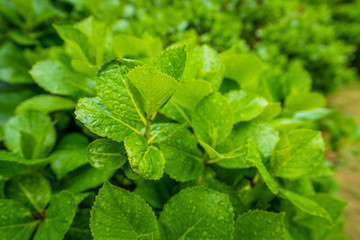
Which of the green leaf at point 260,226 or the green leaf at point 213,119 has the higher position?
the green leaf at point 213,119

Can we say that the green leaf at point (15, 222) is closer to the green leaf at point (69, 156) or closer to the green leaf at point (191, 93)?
the green leaf at point (69, 156)

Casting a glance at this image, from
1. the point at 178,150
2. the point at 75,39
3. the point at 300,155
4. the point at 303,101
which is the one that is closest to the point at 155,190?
the point at 178,150

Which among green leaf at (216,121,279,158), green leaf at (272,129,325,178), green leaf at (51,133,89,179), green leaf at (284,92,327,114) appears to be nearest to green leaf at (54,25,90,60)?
green leaf at (51,133,89,179)

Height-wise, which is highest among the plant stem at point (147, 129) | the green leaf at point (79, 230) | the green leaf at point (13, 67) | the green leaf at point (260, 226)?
the plant stem at point (147, 129)

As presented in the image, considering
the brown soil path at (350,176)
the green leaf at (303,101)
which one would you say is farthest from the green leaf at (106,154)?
the brown soil path at (350,176)

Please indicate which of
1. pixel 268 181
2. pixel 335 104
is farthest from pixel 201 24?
pixel 335 104

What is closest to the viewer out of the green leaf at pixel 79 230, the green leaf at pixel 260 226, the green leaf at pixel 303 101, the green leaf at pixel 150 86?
the green leaf at pixel 150 86

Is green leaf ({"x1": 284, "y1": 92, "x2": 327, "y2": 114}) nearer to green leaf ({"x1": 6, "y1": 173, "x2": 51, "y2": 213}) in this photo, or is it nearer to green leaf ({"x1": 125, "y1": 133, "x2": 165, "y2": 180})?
green leaf ({"x1": 125, "y1": 133, "x2": 165, "y2": 180})

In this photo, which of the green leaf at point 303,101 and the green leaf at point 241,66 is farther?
the green leaf at point 303,101
